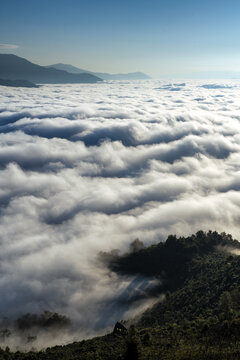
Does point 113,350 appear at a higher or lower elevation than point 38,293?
higher

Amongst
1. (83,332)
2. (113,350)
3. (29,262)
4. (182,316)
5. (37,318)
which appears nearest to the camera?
(113,350)

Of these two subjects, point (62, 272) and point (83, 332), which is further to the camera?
point (62, 272)

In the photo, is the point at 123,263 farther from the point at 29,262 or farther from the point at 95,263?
the point at 29,262

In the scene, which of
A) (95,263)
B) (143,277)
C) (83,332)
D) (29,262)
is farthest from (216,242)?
(29,262)

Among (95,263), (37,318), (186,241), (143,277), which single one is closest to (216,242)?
(186,241)

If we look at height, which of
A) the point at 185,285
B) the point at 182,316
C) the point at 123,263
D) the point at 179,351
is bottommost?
the point at 123,263

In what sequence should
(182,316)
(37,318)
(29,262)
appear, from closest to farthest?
(182,316) → (37,318) → (29,262)

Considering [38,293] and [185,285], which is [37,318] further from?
[185,285]
